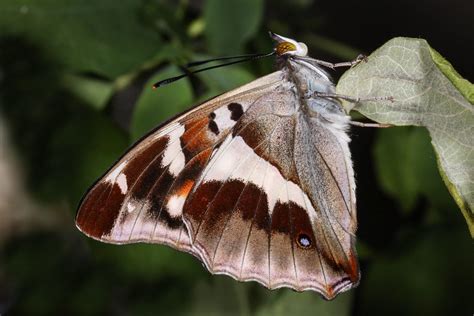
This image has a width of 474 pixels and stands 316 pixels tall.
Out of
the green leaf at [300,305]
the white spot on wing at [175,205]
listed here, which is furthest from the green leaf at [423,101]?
the green leaf at [300,305]

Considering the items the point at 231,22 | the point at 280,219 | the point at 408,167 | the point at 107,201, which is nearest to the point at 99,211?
the point at 107,201

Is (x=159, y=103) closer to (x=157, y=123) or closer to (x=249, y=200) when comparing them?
(x=157, y=123)

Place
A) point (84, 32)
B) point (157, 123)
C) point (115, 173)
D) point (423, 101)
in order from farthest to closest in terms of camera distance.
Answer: point (84, 32) < point (157, 123) < point (115, 173) < point (423, 101)

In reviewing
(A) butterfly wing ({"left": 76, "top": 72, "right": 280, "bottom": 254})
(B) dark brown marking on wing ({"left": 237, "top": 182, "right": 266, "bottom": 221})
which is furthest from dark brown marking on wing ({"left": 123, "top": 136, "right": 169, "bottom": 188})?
(B) dark brown marking on wing ({"left": 237, "top": 182, "right": 266, "bottom": 221})

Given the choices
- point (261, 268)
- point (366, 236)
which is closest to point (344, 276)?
point (261, 268)

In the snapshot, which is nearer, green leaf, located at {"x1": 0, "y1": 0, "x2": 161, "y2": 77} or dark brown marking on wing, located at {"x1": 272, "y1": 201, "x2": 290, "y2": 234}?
dark brown marking on wing, located at {"x1": 272, "y1": 201, "x2": 290, "y2": 234}

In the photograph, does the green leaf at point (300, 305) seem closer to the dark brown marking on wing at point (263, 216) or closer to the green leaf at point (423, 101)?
the dark brown marking on wing at point (263, 216)

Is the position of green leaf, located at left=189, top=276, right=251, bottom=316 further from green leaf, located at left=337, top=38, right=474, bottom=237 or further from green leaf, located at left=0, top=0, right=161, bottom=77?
green leaf, located at left=337, top=38, right=474, bottom=237
